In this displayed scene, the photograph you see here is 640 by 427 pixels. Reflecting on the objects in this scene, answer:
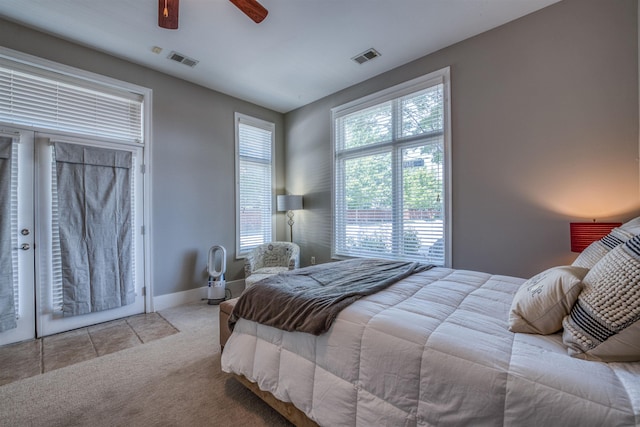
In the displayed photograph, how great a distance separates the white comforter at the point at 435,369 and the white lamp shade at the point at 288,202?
2.83m

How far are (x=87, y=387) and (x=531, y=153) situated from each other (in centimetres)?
417

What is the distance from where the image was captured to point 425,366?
3.58ft

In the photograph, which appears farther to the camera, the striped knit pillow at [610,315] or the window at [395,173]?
the window at [395,173]

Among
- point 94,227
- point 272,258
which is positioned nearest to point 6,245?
point 94,227

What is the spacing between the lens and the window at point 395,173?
325 centimetres

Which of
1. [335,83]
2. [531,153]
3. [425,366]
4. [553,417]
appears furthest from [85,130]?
[531,153]

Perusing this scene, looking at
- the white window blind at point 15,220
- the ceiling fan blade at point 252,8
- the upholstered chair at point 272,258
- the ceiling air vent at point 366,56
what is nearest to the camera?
the ceiling fan blade at point 252,8

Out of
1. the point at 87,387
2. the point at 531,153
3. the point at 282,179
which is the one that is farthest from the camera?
the point at 282,179

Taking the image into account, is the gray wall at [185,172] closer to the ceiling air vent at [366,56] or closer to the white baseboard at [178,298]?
the white baseboard at [178,298]

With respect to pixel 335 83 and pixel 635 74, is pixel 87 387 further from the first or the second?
pixel 635 74

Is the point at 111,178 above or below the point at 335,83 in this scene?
below

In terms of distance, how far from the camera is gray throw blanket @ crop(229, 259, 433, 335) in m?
1.48

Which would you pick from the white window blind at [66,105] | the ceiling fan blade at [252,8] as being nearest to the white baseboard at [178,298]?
the white window blind at [66,105]

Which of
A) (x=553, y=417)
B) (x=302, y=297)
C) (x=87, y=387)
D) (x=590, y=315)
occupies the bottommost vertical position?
(x=87, y=387)
